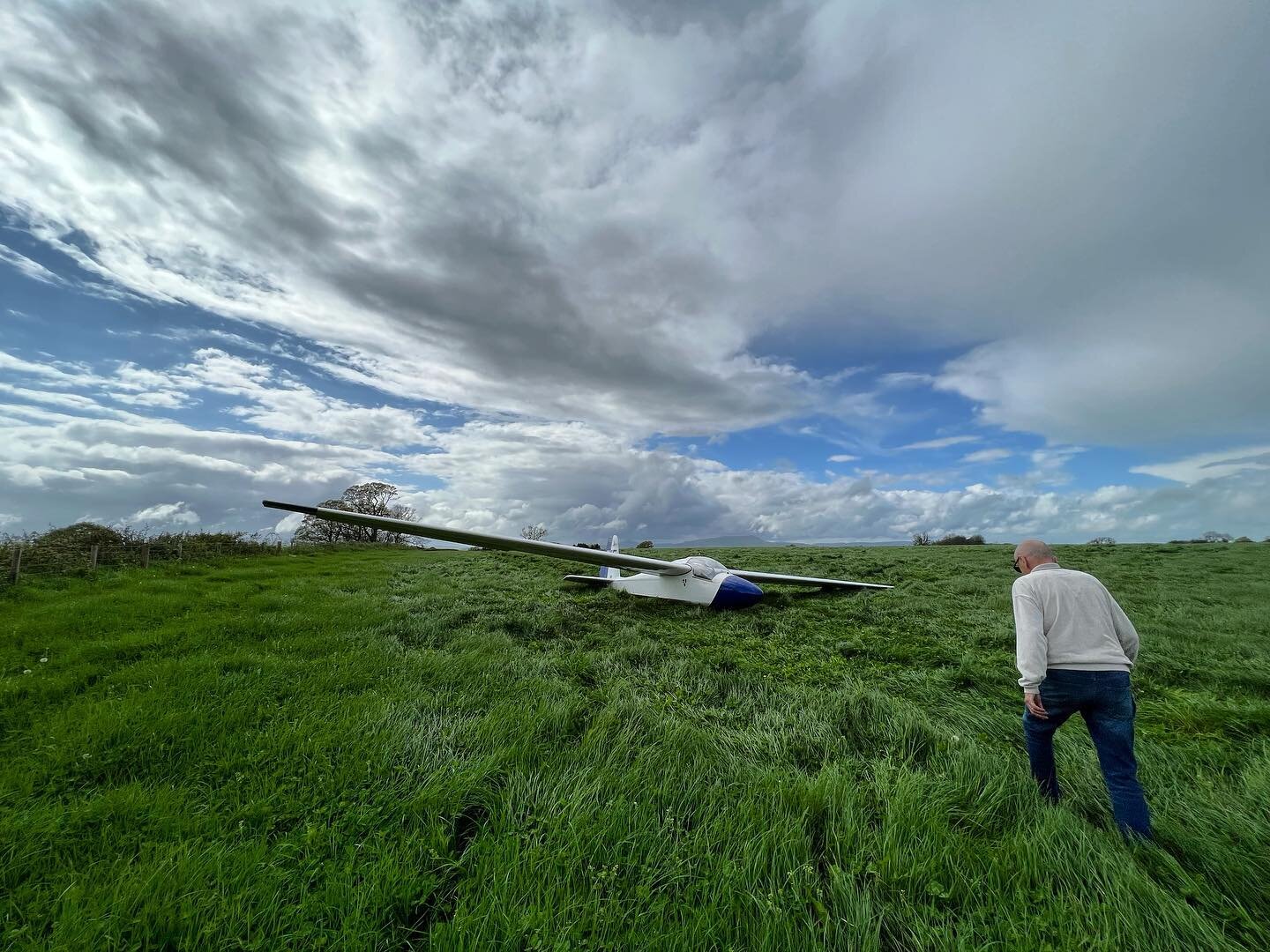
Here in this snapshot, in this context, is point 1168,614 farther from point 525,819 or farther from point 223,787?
point 223,787

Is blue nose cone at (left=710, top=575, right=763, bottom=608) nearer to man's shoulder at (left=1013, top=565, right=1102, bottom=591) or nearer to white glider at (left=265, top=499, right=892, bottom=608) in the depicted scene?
white glider at (left=265, top=499, right=892, bottom=608)

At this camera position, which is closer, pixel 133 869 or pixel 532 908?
pixel 532 908

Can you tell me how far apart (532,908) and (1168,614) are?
15514mm

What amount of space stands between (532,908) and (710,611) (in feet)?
34.1

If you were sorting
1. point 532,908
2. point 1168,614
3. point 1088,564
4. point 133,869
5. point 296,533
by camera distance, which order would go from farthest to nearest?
point 296,533 → point 1088,564 → point 1168,614 → point 133,869 → point 532,908

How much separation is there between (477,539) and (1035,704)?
9166 mm

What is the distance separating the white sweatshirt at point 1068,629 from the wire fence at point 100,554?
19.9m

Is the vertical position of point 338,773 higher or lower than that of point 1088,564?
lower

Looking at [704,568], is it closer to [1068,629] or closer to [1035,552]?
[1035,552]

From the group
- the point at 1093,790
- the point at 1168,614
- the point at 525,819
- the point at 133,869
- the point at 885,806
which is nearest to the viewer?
the point at 133,869

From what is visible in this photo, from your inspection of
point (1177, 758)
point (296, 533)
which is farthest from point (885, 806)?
point (296, 533)

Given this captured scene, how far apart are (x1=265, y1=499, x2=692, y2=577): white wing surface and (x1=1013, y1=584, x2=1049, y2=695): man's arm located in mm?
8061

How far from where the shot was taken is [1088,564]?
2061 centimetres

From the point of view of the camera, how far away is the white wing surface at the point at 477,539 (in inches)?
296
